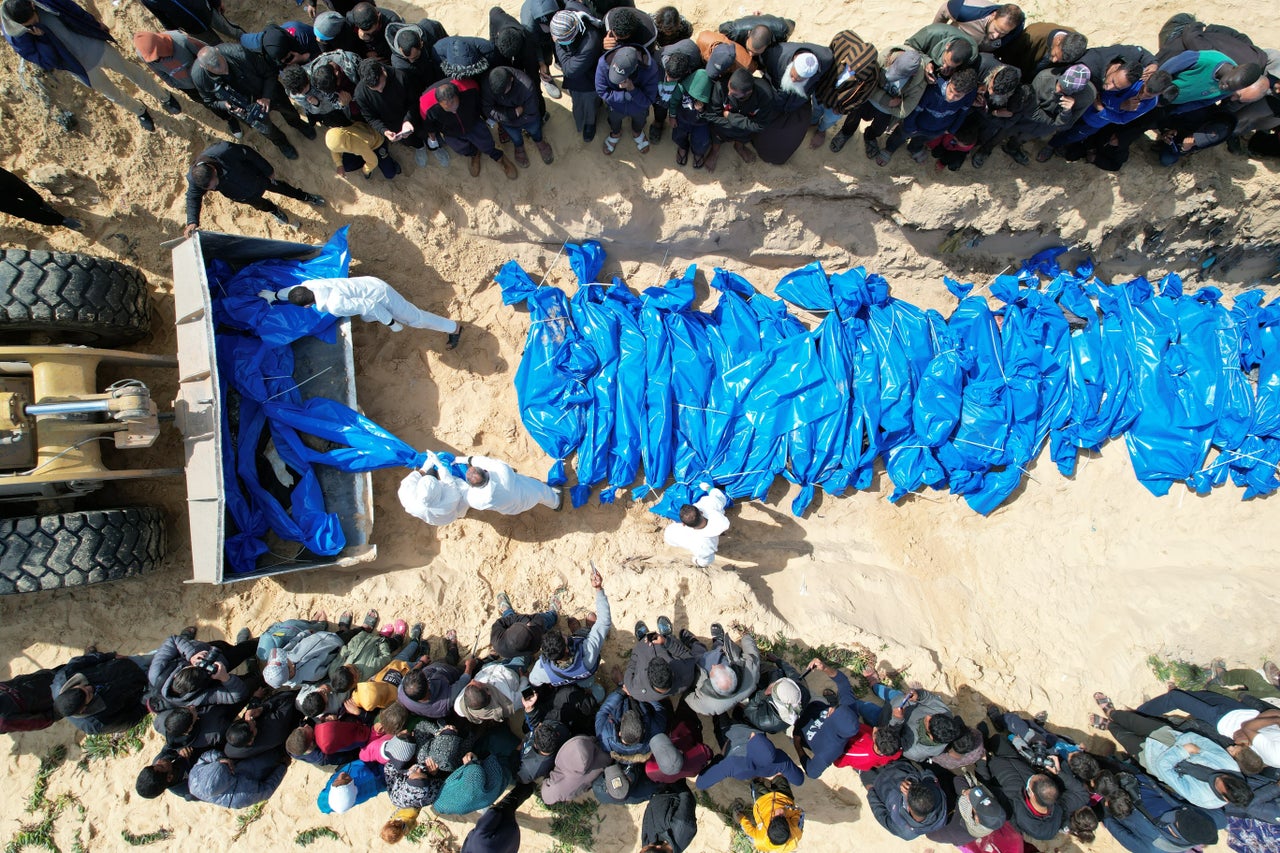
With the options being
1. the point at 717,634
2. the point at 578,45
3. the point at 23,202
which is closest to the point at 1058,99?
the point at 578,45

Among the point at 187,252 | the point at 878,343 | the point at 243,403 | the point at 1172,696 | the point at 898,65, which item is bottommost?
the point at 1172,696

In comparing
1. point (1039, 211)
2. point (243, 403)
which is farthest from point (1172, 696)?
point (243, 403)

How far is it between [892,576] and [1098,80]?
4554 mm

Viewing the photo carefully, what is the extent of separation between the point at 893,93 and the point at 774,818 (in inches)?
223

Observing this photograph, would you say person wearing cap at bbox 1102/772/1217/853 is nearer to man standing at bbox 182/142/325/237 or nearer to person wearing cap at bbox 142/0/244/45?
man standing at bbox 182/142/325/237

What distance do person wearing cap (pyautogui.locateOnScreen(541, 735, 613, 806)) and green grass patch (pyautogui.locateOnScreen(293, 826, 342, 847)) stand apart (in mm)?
2614

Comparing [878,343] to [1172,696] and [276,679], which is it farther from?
[276,679]

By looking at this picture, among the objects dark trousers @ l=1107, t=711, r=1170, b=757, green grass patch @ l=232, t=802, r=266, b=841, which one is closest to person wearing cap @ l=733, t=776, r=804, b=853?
dark trousers @ l=1107, t=711, r=1170, b=757

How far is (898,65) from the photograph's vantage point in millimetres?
4465

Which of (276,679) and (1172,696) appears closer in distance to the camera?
(276,679)

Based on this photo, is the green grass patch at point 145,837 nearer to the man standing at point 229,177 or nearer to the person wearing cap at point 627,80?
the man standing at point 229,177

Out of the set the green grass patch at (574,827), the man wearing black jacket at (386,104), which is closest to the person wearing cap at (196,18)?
the man wearing black jacket at (386,104)

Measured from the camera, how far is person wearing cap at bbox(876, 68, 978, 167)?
14.4 ft

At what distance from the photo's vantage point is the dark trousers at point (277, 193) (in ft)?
17.4
